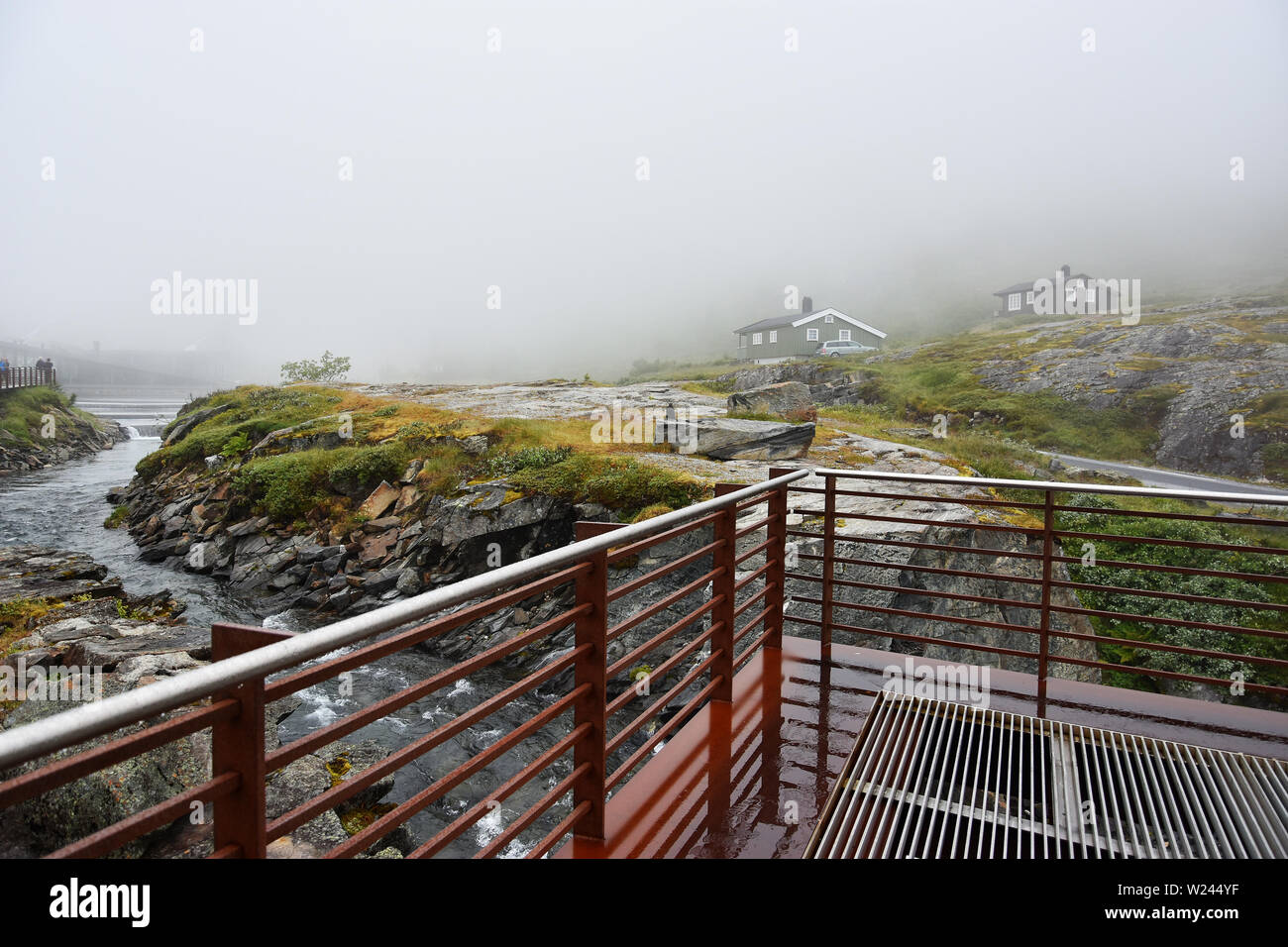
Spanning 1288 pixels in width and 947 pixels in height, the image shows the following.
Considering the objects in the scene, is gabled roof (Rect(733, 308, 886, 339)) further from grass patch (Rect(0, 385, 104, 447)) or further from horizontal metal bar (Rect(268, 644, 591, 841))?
horizontal metal bar (Rect(268, 644, 591, 841))

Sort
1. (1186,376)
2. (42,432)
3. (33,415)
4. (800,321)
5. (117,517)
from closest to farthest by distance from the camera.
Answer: (117,517) < (1186,376) < (42,432) < (33,415) < (800,321)

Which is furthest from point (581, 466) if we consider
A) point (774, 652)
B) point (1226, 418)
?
point (1226, 418)

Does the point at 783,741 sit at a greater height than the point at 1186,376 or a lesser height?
lesser

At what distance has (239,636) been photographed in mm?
1263

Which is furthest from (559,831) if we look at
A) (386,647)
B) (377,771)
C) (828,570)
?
(828,570)

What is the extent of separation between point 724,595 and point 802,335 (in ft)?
170

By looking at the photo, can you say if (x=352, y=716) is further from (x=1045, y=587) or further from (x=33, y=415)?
(x=33, y=415)

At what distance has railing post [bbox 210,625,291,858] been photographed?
1165mm

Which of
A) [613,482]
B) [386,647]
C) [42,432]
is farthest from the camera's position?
[42,432]

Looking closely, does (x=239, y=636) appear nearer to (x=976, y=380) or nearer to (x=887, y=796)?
(x=887, y=796)

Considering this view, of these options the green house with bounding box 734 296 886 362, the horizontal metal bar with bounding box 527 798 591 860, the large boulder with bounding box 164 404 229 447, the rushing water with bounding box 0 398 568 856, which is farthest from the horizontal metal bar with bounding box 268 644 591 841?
the green house with bounding box 734 296 886 362

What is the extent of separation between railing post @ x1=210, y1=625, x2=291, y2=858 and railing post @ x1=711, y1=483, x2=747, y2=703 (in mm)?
2285

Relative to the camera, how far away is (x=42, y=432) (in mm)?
33656
